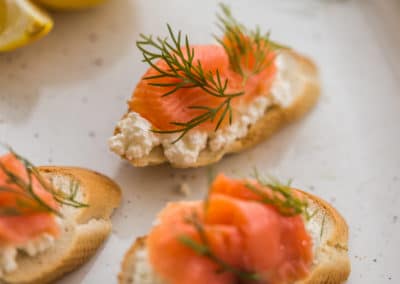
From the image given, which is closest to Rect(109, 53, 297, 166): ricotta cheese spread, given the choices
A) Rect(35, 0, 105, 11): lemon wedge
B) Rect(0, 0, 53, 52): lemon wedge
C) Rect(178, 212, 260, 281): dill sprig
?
Rect(178, 212, 260, 281): dill sprig

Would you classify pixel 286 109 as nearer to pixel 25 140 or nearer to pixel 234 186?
pixel 234 186

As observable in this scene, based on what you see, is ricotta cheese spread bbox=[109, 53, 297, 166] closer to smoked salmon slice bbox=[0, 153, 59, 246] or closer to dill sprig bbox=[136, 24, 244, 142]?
dill sprig bbox=[136, 24, 244, 142]

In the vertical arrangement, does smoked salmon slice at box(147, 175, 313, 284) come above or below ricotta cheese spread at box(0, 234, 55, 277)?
above

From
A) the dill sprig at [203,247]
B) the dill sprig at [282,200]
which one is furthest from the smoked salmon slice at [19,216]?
the dill sprig at [282,200]

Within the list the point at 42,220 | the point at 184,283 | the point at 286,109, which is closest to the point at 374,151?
the point at 286,109

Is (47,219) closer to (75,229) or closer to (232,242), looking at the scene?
(75,229)

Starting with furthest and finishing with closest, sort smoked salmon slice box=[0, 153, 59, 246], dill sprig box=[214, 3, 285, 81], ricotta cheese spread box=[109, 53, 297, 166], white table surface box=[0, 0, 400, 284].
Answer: dill sprig box=[214, 3, 285, 81] < white table surface box=[0, 0, 400, 284] < ricotta cheese spread box=[109, 53, 297, 166] < smoked salmon slice box=[0, 153, 59, 246]

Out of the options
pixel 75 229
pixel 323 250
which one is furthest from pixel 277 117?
pixel 75 229
